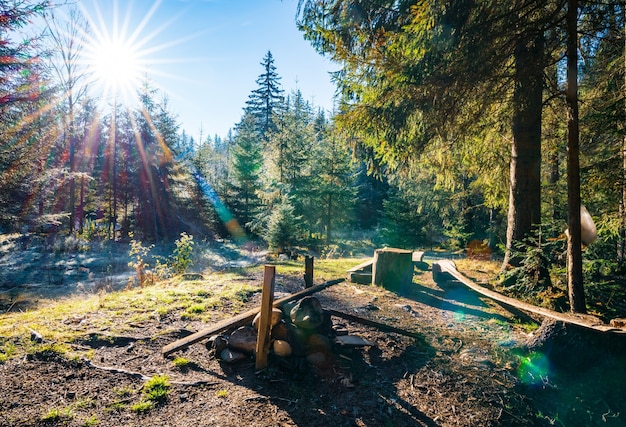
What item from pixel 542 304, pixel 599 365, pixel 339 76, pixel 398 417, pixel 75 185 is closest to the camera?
pixel 398 417

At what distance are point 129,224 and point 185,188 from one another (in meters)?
4.67

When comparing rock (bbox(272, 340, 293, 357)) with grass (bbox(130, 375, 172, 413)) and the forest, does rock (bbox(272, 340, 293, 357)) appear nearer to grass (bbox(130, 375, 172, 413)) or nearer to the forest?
grass (bbox(130, 375, 172, 413))

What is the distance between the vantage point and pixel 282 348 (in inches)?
160

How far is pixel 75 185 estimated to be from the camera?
71.5 ft

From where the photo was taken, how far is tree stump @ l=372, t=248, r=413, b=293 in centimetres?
835

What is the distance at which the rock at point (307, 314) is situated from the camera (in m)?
A: 4.35

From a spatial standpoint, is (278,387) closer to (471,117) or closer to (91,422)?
(91,422)

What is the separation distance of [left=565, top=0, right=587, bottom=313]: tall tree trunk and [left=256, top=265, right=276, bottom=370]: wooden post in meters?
4.92

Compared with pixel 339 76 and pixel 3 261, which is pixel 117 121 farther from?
pixel 339 76

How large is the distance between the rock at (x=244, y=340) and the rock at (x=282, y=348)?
32 centimetres

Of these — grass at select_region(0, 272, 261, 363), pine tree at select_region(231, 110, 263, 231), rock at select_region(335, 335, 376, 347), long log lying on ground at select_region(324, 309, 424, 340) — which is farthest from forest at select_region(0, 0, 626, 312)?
pine tree at select_region(231, 110, 263, 231)

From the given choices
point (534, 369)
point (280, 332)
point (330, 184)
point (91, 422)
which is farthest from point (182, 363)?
point (330, 184)

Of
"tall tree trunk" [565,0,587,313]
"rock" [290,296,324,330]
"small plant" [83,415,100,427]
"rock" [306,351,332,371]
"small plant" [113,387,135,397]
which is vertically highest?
"tall tree trunk" [565,0,587,313]

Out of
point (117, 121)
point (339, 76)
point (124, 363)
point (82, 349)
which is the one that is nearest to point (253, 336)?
point (124, 363)
